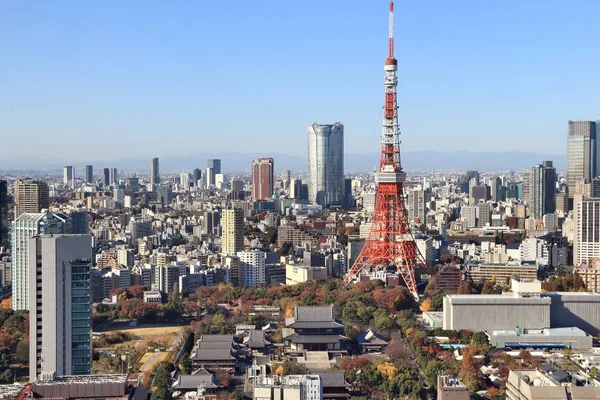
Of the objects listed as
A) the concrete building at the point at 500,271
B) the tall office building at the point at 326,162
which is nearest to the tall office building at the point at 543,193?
the tall office building at the point at 326,162

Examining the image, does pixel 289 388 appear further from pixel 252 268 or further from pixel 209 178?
pixel 209 178

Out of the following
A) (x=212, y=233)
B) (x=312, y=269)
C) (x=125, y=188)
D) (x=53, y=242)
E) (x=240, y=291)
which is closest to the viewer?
(x=53, y=242)

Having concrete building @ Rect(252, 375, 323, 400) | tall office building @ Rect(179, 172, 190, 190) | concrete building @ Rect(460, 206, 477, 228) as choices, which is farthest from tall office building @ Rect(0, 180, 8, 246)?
tall office building @ Rect(179, 172, 190, 190)

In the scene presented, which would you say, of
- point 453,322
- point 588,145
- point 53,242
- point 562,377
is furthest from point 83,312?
point 588,145

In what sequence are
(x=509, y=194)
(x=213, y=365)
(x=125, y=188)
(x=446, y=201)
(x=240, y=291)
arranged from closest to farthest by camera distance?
1. (x=213, y=365)
2. (x=240, y=291)
3. (x=446, y=201)
4. (x=509, y=194)
5. (x=125, y=188)

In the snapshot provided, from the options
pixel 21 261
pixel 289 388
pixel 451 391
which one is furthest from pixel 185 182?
pixel 289 388

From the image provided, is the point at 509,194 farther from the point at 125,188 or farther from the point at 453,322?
the point at 453,322

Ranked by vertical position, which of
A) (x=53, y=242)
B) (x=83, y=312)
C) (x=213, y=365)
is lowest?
(x=213, y=365)

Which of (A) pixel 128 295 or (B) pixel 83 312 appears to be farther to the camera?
(A) pixel 128 295
